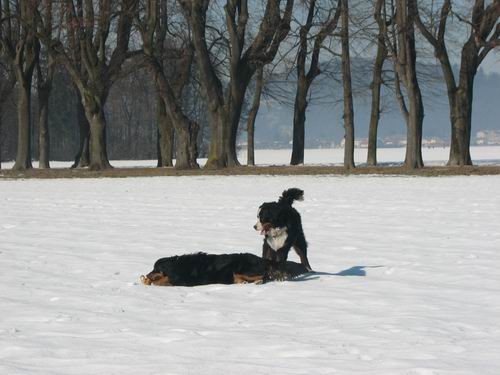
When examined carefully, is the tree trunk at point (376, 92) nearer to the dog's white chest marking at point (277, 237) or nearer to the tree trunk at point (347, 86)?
the tree trunk at point (347, 86)

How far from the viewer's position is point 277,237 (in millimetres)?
10281

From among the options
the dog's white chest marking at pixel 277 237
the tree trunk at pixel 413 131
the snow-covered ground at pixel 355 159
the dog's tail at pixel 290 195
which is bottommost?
the snow-covered ground at pixel 355 159

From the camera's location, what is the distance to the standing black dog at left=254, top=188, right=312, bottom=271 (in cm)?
1016

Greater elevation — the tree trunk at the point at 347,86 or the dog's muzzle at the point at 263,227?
the tree trunk at the point at 347,86

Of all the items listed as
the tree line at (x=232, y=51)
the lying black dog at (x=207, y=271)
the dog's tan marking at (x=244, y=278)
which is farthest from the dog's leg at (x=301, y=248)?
the tree line at (x=232, y=51)

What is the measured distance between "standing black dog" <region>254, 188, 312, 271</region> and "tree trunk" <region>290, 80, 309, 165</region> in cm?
3615

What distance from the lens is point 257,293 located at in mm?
9344

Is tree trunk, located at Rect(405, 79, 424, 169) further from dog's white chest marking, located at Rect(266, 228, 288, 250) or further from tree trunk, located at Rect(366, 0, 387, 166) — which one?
dog's white chest marking, located at Rect(266, 228, 288, 250)

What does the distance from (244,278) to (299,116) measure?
3774cm

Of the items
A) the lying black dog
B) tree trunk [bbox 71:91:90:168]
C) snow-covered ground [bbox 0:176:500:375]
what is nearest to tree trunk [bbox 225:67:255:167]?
tree trunk [bbox 71:91:90:168]

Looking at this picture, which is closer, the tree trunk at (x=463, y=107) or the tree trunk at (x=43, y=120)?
the tree trunk at (x=463, y=107)

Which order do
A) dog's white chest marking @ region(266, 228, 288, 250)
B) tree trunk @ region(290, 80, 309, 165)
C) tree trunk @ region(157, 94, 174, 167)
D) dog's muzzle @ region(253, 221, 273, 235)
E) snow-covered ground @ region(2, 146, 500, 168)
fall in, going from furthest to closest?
snow-covered ground @ region(2, 146, 500, 168), tree trunk @ region(290, 80, 309, 165), tree trunk @ region(157, 94, 174, 167), dog's white chest marking @ region(266, 228, 288, 250), dog's muzzle @ region(253, 221, 273, 235)

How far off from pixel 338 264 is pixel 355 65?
3988cm

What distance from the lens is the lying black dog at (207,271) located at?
32.4ft
